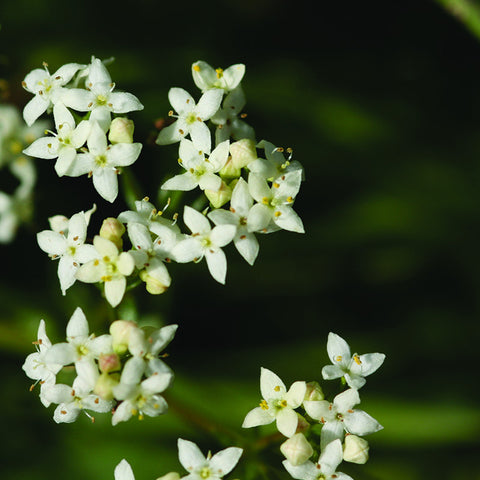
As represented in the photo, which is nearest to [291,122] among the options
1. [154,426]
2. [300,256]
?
[300,256]

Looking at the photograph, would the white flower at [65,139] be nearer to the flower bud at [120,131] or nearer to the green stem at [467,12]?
the flower bud at [120,131]

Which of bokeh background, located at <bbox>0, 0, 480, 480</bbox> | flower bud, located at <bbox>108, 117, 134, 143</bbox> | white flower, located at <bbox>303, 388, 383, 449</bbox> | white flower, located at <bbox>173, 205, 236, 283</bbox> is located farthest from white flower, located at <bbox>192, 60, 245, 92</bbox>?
white flower, located at <bbox>303, 388, 383, 449</bbox>

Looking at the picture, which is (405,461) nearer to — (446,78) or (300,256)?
(300,256)

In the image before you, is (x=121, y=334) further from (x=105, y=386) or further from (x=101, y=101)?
(x=101, y=101)

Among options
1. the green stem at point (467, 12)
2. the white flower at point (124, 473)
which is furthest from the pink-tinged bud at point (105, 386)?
the green stem at point (467, 12)

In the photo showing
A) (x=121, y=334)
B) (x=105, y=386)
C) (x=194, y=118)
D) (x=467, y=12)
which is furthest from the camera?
(x=467, y=12)

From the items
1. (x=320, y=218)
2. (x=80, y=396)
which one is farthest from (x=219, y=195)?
(x=320, y=218)
